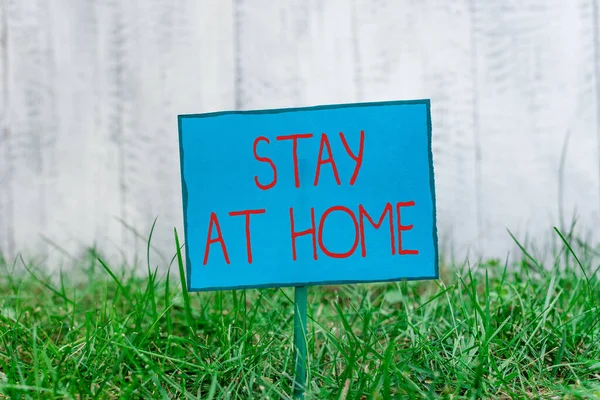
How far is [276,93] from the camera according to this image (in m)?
1.31

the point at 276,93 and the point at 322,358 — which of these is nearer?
the point at 322,358

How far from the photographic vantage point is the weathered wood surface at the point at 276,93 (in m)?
1.28

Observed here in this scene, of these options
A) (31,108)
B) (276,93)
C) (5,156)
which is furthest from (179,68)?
(5,156)

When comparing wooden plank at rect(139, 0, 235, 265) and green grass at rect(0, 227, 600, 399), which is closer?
green grass at rect(0, 227, 600, 399)

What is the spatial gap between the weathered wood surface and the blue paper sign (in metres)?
0.63

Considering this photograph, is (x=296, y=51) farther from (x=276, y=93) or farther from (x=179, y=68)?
(x=179, y=68)

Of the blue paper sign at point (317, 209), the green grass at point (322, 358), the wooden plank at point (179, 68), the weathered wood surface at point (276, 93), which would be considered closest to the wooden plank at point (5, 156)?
the weathered wood surface at point (276, 93)

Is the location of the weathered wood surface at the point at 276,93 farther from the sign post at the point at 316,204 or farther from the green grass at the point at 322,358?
the sign post at the point at 316,204

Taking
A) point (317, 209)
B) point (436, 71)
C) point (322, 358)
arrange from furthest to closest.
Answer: point (436, 71) < point (322, 358) < point (317, 209)

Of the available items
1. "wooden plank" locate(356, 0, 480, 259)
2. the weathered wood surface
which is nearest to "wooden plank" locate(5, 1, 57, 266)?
the weathered wood surface

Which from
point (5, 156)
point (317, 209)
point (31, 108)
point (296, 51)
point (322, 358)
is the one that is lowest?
point (322, 358)

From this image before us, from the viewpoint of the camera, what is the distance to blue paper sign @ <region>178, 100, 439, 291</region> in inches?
27.2

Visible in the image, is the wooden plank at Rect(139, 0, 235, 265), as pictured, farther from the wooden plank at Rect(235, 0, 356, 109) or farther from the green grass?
the green grass

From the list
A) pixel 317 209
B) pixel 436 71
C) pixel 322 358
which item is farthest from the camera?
pixel 436 71
